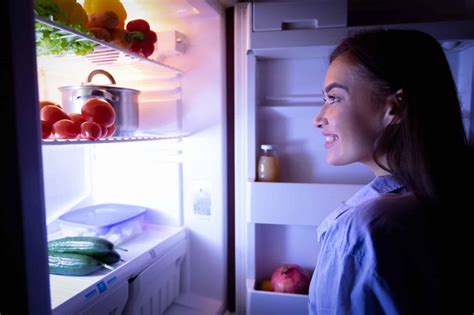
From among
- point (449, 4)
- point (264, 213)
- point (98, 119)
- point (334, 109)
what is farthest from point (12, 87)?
point (449, 4)

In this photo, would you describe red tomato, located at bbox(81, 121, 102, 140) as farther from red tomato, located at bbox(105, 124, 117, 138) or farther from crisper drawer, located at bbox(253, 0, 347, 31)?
crisper drawer, located at bbox(253, 0, 347, 31)

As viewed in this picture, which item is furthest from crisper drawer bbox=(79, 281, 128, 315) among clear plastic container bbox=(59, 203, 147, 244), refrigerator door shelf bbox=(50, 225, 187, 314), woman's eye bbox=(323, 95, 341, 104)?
woman's eye bbox=(323, 95, 341, 104)

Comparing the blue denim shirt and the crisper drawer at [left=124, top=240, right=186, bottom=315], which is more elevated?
the blue denim shirt

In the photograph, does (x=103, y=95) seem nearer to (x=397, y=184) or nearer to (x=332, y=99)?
(x=332, y=99)

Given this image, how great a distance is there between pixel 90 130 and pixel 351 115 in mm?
691

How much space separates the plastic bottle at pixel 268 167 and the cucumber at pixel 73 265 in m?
0.65

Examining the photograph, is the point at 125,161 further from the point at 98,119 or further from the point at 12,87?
the point at 12,87

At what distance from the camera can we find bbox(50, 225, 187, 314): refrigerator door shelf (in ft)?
2.39

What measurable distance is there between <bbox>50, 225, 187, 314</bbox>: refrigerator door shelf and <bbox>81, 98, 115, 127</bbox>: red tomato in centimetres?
46

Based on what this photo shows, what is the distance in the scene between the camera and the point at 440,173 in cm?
55

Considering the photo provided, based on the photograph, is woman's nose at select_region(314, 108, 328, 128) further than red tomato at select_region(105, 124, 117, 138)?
No

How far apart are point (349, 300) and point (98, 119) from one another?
2.59 ft

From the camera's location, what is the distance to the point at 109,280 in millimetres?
835

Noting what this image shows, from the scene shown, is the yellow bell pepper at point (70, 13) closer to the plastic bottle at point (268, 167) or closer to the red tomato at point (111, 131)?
the red tomato at point (111, 131)
